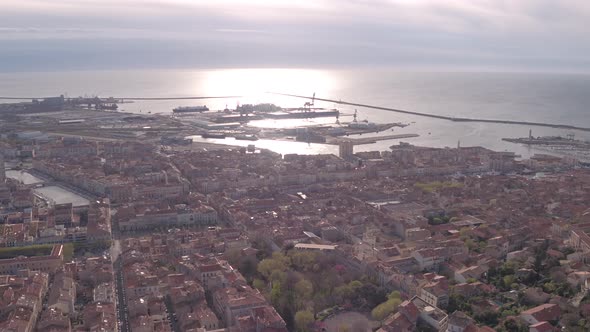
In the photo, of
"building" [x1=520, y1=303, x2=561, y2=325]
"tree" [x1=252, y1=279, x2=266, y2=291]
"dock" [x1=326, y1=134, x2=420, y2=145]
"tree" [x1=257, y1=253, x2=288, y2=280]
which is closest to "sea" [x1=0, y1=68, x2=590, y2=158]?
"dock" [x1=326, y1=134, x2=420, y2=145]

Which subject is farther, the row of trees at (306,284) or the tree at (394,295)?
the tree at (394,295)

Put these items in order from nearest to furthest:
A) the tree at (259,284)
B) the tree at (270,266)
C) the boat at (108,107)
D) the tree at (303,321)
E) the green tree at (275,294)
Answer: the tree at (303,321) → the green tree at (275,294) → the tree at (259,284) → the tree at (270,266) → the boat at (108,107)

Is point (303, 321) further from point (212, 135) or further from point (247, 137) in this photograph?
point (212, 135)

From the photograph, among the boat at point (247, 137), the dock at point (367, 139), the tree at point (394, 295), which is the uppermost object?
the dock at point (367, 139)

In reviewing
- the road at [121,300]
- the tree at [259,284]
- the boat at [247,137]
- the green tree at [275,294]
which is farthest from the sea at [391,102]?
the green tree at [275,294]

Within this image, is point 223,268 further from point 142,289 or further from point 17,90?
point 17,90

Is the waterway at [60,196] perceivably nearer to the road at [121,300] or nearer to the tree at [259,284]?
the road at [121,300]

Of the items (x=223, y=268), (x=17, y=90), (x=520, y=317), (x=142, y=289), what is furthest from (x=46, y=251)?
(x=17, y=90)

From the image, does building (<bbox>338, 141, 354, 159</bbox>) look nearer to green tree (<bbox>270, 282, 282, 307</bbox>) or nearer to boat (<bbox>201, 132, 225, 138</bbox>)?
boat (<bbox>201, 132, 225, 138</bbox>)
